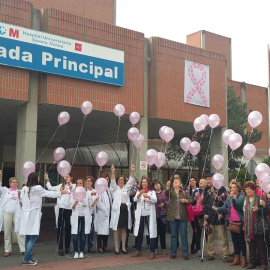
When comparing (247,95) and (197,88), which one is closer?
(197,88)

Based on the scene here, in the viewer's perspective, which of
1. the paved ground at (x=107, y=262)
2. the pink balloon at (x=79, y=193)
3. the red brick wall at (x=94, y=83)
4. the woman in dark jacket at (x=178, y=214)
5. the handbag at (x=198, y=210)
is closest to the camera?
the paved ground at (x=107, y=262)

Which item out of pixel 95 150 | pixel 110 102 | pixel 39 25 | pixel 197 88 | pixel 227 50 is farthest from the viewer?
pixel 227 50

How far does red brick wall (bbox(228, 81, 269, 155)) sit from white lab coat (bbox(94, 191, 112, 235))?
28.0m

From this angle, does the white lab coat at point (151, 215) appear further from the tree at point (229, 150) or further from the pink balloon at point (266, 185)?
the tree at point (229, 150)

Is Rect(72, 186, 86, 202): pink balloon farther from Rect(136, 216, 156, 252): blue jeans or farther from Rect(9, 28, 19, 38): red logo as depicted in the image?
Rect(9, 28, 19, 38): red logo

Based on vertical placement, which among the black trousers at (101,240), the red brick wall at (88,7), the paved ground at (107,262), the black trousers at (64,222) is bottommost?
the paved ground at (107,262)

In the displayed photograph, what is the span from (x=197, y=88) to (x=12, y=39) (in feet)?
26.3

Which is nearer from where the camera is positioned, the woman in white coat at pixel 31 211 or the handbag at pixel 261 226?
the handbag at pixel 261 226

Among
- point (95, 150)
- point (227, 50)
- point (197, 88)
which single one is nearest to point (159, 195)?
point (197, 88)

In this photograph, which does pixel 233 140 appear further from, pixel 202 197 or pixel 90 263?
pixel 90 263

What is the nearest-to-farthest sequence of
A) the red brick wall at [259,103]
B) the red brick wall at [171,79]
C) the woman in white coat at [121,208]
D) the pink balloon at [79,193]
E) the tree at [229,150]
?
the pink balloon at [79,193] < the woman in white coat at [121,208] < the red brick wall at [171,79] < the tree at [229,150] < the red brick wall at [259,103]

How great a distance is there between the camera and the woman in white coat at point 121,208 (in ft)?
31.0

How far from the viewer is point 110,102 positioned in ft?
46.2

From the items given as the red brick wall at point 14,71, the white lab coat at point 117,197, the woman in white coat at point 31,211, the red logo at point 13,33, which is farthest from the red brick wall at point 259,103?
the woman in white coat at point 31,211
